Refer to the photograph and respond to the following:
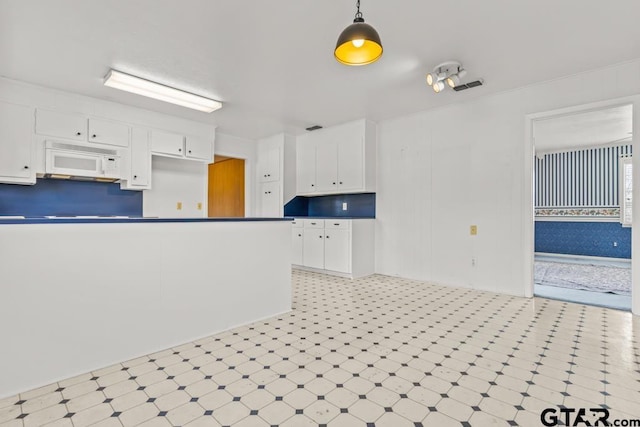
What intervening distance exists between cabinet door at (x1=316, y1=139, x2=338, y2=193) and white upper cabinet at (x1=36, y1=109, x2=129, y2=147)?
3.01 m

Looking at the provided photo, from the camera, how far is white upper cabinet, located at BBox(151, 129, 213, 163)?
190 inches

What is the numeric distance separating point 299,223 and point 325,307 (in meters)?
2.45

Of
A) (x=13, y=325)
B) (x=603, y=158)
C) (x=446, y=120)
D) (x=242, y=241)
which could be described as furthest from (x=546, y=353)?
(x=603, y=158)

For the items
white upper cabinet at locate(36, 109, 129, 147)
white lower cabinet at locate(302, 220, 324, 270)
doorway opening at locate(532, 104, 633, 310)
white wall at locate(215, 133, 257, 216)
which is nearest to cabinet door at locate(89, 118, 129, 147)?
white upper cabinet at locate(36, 109, 129, 147)

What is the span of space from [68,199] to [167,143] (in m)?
1.47

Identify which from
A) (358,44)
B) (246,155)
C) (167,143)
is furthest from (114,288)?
(246,155)

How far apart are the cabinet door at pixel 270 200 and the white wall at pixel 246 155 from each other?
0.79 feet

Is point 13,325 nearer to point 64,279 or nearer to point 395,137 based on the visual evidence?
point 64,279

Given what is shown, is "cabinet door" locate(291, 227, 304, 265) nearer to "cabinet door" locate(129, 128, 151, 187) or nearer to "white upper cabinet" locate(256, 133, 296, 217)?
"white upper cabinet" locate(256, 133, 296, 217)

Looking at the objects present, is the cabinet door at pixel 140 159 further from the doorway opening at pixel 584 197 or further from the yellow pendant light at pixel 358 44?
the doorway opening at pixel 584 197

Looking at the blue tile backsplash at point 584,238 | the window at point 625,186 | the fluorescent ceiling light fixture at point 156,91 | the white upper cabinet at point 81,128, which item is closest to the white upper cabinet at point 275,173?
the fluorescent ceiling light fixture at point 156,91

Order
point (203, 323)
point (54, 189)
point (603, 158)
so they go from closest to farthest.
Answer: point (203, 323) → point (54, 189) → point (603, 158)

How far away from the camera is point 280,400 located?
185 centimetres

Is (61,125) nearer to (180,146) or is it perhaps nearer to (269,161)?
(180,146)
